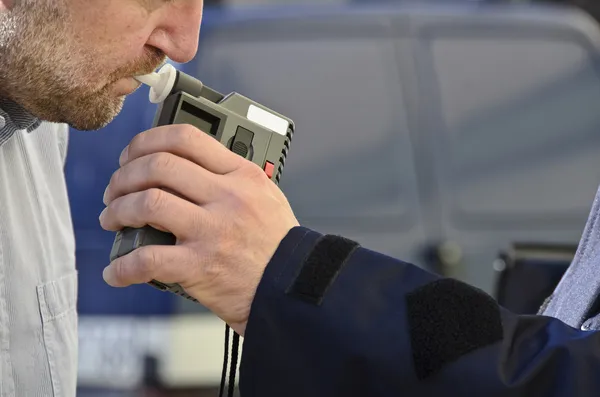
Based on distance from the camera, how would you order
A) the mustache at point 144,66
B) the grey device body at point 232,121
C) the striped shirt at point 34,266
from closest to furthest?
the grey device body at point 232,121
the mustache at point 144,66
the striped shirt at point 34,266

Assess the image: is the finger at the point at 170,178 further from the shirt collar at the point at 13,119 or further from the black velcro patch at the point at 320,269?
the shirt collar at the point at 13,119

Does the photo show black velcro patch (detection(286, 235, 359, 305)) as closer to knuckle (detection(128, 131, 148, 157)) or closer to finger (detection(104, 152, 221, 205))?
finger (detection(104, 152, 221, 205))

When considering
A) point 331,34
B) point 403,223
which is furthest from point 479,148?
point 331,34

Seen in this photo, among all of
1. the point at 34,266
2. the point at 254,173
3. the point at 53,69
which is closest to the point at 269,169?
the point at 254,173

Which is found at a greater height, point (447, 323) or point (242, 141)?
point (242, 141)

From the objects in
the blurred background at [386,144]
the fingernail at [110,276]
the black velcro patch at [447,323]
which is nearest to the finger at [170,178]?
the fingernail at [110,276]

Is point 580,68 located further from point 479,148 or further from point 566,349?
point 566,349

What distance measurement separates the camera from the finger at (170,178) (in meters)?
1.63

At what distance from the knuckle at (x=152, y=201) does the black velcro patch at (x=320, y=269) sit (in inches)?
8.7

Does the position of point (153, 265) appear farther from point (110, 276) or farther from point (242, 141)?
point (242, 141)

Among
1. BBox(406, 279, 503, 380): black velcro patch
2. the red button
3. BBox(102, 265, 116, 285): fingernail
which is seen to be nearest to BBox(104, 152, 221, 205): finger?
BBox(102, 265, 116, 285): fingernail

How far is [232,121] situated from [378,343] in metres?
0.42

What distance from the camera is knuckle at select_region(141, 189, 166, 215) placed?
1.61 metres

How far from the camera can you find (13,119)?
6.60 ft
